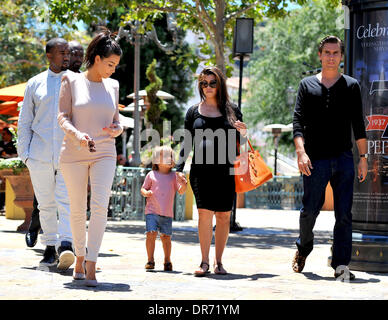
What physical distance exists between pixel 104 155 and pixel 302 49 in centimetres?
3395

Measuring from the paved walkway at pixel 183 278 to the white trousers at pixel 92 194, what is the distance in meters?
0.37

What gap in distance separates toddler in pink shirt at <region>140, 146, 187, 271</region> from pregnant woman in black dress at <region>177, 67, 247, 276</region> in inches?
9.0

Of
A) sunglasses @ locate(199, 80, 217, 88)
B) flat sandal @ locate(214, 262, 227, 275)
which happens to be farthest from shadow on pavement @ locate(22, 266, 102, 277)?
sunglasses @ locate(199, 80, 217, 88)

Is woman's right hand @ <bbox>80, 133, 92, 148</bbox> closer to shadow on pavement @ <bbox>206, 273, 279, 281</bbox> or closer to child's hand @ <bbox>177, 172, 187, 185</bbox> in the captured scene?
child's hand @ <bbox>177, 172, 187, 185</bbox>

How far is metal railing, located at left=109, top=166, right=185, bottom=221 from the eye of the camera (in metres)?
14.8

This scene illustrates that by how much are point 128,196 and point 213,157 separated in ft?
27.1

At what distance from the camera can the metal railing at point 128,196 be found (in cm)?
1483

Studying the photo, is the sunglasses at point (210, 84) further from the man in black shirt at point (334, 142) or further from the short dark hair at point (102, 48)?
the short dark hair at point (102, 48)

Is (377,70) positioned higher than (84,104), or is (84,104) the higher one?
(377,70)

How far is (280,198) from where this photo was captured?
25.1m

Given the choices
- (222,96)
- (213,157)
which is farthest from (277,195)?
(213,157)

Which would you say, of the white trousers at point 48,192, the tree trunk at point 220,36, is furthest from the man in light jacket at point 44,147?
the tree trunk at point 220,36
